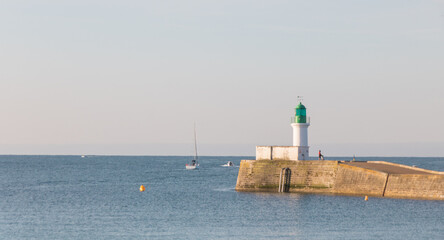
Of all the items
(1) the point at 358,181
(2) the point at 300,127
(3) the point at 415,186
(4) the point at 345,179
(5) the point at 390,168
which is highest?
(2) the point at 300,127

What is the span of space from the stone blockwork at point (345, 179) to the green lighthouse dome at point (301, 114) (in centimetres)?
459

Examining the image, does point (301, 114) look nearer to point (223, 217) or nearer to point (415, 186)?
point (415, 186)

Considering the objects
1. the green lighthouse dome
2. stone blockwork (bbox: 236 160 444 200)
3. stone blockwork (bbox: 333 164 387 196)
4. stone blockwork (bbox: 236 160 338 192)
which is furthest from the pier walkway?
the green lighthouse dome

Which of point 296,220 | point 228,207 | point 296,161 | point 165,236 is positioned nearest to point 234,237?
point 165,236

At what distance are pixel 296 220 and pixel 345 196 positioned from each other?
1121cm

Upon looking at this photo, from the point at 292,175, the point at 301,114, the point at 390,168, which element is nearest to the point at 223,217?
the point at 292,175

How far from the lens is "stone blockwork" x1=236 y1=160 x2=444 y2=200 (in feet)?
165

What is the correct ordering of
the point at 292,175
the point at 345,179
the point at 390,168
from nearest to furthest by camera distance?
the point at 345,179 < the point at 390,168 < the point at 292,175

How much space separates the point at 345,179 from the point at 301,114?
871 centimetres

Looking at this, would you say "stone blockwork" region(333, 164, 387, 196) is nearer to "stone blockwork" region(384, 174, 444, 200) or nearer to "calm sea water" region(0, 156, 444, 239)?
"stone blockwork" region(384, 174, 444, 200)

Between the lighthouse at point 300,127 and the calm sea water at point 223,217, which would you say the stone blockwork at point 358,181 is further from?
the lighthouse at point 300,127

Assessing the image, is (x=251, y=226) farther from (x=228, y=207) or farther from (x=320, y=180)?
(x=320, y=180)

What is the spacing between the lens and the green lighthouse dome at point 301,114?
61.8m

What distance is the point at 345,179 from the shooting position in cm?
5556
